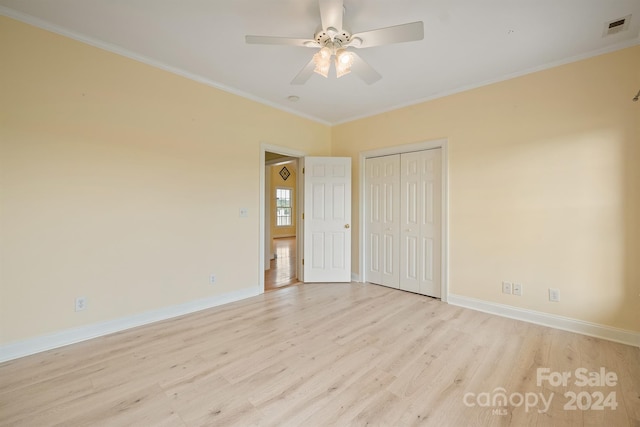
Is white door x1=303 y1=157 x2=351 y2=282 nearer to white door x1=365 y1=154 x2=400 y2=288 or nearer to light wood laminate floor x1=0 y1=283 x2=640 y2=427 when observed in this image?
white door x1=365 y1=154 x2=400 y2=288

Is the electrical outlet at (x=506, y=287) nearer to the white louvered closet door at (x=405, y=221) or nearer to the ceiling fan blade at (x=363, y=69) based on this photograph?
the white louvered closet door at (x=405, y=221)

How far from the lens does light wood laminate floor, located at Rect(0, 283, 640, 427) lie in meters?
1.56

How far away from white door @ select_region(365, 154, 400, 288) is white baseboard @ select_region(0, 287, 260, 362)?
2246 mm

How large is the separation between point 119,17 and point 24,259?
2.11 m

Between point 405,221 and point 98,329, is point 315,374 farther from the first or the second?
point 405,221

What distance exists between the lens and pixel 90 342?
2.38 meters

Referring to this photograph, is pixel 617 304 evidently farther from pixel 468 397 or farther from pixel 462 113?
pixel 462 113

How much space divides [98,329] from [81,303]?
30 centimetres

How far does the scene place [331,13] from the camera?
5.81 ft

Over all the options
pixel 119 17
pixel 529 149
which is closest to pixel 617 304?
pixel 529 149

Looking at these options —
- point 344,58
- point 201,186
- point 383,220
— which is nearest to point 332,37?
point 344,58

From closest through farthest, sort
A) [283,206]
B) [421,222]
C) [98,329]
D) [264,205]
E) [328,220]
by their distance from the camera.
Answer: [98,329] → [421,222] → [264,205] → [328,220] → [283,206]

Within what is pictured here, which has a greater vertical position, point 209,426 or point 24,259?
point 24,259

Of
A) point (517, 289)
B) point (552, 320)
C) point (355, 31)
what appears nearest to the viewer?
point (355, 31)
